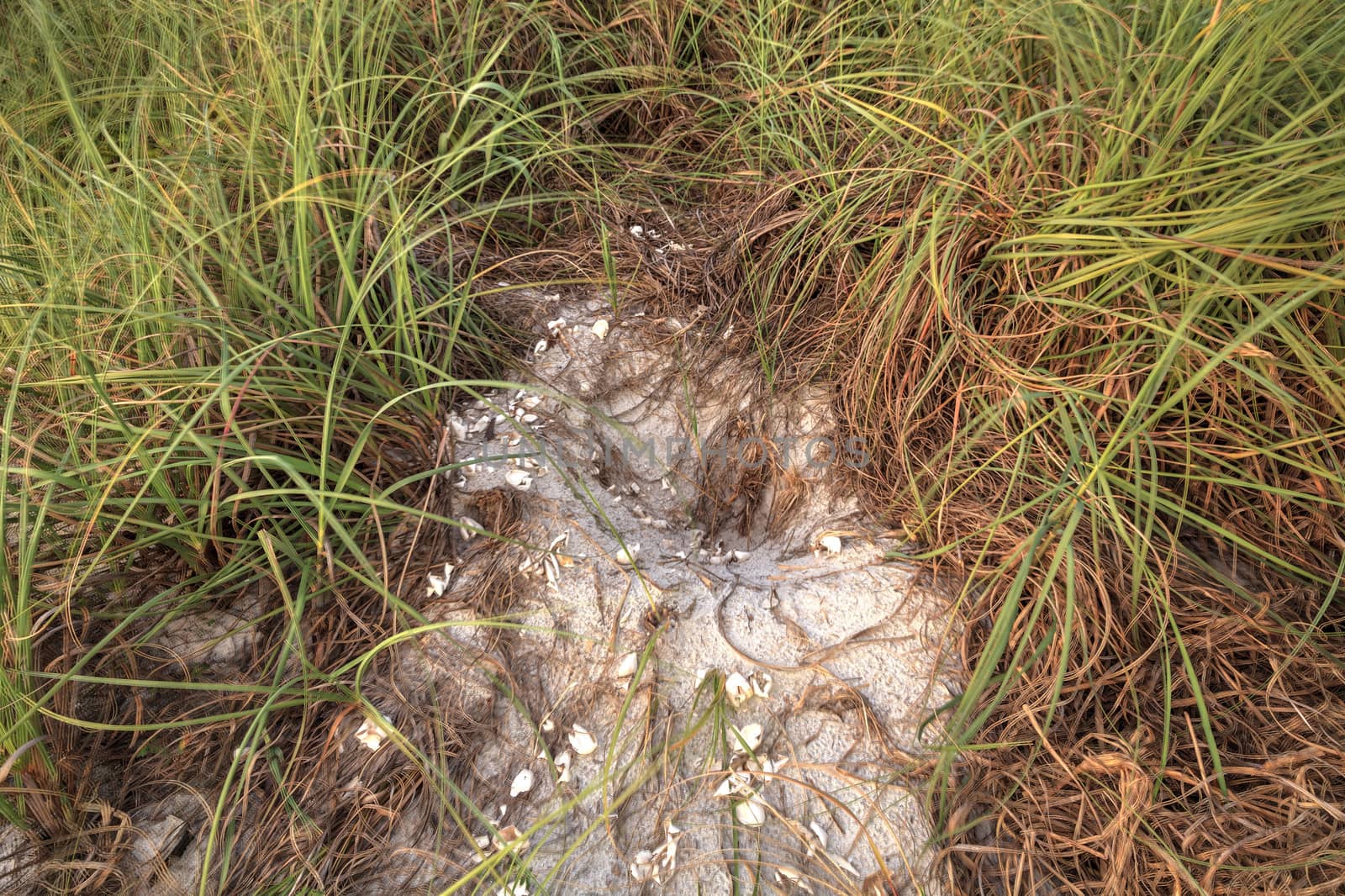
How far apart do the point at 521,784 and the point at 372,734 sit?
264mm

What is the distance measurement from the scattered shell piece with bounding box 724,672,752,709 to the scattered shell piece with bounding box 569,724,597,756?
24 centimetres

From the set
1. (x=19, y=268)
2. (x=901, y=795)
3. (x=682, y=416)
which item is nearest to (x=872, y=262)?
(x=682, y=416)

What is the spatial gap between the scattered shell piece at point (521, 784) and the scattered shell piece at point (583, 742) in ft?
0.28

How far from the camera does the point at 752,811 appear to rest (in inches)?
46.5

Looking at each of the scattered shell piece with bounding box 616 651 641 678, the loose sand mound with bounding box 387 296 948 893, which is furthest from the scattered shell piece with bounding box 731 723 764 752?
the scattered shell piece with bounding box 616 651 641 678

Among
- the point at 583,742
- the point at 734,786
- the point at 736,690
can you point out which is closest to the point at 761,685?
the point at 736,690

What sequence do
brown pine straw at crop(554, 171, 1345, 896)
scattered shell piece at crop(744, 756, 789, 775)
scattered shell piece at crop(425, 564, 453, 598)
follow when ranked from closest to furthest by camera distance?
brown pine straw at crop(554, 171, 1345, 896) < scattered shell piece at crop(744, 756, 789, 775) < scattered shell piece at crop(425, 564, 453, 598)

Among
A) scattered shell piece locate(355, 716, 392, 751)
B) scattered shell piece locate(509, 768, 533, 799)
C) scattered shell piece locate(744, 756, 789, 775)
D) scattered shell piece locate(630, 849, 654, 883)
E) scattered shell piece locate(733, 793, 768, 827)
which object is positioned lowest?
scattered shell piece locate(630, 849, 654, 883)

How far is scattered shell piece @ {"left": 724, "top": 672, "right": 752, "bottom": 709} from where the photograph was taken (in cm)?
127

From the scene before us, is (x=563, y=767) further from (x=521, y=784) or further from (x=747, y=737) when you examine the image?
(x=747, y=737)

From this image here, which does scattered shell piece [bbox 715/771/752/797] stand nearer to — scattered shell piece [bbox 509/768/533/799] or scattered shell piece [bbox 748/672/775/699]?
scattered shell piece [bbox 748/672/775/699]

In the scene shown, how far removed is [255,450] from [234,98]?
82 centimetres

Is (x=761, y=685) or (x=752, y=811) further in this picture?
(x=761, y=685)

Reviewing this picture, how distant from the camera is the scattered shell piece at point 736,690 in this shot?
1.27 meters
